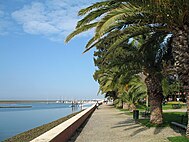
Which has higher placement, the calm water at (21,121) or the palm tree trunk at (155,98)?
the palm tree trunk at (155,98)

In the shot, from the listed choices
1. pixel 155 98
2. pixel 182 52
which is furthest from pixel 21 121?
pixel 182 52

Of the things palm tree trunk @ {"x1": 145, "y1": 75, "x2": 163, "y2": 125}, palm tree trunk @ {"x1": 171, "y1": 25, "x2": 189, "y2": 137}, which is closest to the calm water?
palm tree trunk @ {"x1": 145, "y1": 75, "x2": 163, "y2": 125}

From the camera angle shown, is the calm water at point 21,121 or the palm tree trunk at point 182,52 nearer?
the palm tree trunk at point 182,52

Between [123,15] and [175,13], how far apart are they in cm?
157

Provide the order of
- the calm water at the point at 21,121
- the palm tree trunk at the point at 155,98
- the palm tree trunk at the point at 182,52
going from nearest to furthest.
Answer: the palm tree trunk at the point at 182,52
the palm tree trunk at the point at 155,98
the calm water at the point at 21,121

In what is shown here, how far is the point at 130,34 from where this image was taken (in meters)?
10.5

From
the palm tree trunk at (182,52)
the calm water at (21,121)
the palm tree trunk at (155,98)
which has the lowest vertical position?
the calm water at (21,121)

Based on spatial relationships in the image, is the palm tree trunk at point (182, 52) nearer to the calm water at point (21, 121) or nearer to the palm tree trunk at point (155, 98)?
the palm tree trunk at point (155, 98)

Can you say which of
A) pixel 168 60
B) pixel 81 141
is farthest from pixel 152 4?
pixel 168 60

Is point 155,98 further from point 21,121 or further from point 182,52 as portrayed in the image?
point 21,121

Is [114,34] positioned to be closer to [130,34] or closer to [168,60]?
[130,34]

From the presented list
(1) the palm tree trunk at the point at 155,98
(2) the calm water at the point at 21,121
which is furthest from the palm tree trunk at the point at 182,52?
(2) the calm water at the point at 21,121

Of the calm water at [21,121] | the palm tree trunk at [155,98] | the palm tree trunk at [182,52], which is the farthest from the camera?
the calm water at [21,121]

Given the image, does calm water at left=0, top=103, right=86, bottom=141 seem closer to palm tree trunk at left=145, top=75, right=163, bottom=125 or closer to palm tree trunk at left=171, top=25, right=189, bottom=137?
palm tree trunk at left=145, top=75, right=163, bottom=125
